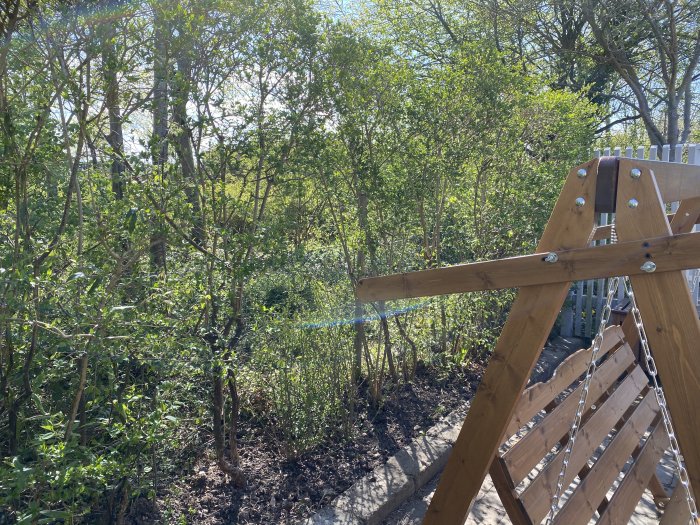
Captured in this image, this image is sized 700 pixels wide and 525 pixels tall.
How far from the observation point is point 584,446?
249 centimetres

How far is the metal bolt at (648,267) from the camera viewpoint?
1.45 metres

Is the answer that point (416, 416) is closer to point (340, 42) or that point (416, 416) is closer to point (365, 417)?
point (365, 417)

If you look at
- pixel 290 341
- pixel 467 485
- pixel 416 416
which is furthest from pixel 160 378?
pixel 416 416

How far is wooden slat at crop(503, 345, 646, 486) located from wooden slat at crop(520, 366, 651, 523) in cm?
5

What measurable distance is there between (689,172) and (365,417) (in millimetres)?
2979

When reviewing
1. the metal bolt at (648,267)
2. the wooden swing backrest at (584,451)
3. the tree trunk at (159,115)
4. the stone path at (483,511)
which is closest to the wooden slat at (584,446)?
the wooden swing backrest at (584,451)

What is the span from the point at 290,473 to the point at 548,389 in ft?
5.58

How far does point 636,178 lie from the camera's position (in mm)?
1532

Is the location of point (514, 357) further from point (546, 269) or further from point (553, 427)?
point (553, 427)

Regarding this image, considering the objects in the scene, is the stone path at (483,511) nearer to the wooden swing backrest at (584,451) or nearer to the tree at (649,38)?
the wooden swing backrest at (584,451)

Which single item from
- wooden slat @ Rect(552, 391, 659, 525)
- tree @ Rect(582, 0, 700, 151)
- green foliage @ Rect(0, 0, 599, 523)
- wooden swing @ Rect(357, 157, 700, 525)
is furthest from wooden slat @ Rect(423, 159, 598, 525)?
tree @ Rect(582, 0, 700, 151)

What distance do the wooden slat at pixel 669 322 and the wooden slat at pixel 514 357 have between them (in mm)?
124

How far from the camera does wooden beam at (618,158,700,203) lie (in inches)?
67.6

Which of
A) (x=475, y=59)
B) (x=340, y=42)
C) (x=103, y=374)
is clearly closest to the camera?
(x=103, y=374)
